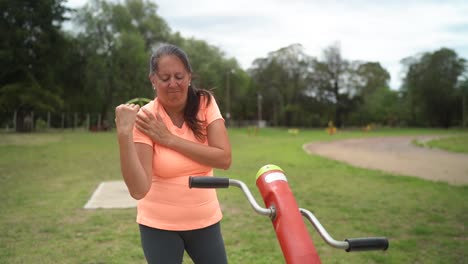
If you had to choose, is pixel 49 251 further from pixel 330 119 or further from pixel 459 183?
pixel 330 119

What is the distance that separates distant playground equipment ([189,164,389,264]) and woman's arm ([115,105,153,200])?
210 millimetres

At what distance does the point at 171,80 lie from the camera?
6.22 feet

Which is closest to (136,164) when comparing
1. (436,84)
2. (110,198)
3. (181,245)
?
(181,245)

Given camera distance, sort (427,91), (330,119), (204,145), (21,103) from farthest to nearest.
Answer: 1. (330,119)
2. (427,91)
3. (21,103)
4. (204,145)

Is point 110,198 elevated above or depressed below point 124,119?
below

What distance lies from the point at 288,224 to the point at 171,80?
0.83 meters

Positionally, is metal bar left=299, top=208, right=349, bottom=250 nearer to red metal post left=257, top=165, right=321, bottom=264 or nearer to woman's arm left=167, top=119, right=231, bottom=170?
red metal post left=257, top=165, right=321, bottom=264

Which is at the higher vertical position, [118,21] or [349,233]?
[118,21]

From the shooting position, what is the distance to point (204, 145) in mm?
1905

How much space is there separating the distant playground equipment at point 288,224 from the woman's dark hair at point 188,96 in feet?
1.14

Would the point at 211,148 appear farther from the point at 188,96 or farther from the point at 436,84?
the point at 436,84

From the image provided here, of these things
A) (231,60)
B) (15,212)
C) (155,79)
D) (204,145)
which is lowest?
(15,212)

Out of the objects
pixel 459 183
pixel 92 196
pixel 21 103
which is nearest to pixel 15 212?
pixel 92 196

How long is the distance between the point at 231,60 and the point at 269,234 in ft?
182
